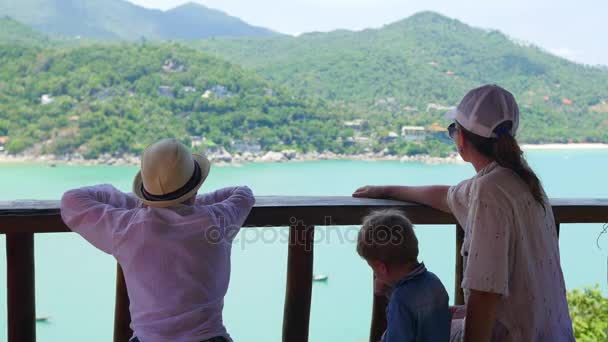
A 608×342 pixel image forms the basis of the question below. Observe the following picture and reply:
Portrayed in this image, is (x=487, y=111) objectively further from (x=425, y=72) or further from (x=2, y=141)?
(x=425, y=72)

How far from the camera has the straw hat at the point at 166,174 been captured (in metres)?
1.12

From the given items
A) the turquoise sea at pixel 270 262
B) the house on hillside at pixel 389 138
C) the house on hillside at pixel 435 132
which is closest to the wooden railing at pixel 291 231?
the turquoise sea at pixel 270 262

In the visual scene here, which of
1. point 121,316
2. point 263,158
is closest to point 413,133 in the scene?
point 263,158

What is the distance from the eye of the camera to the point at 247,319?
26297 mm

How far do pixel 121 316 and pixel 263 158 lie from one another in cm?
3487

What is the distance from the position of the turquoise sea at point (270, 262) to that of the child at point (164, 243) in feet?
59.7

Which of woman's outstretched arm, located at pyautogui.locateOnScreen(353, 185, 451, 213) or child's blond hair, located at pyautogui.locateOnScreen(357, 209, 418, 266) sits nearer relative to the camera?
child's blond hair, located at pyautogui.locateOnScreen(357, 209, 418, 266)

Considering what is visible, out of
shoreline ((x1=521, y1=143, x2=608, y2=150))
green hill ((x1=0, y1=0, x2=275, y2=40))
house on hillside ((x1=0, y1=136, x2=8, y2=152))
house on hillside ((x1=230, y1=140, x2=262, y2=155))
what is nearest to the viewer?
shoreline ((x1=521, y1=143, x2=608, y2=150))

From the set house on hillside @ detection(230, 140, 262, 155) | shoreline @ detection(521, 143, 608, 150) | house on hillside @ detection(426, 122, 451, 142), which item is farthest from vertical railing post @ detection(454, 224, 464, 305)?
house on hillside @ detection(230, 140, 262, 155)

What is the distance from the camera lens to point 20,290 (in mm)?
1289

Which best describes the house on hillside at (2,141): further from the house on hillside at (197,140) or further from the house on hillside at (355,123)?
the house on hillside at (355,123)

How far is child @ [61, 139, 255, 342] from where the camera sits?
1.12m

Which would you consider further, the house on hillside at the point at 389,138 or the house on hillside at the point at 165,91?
the house on hillside at the point at 165,91

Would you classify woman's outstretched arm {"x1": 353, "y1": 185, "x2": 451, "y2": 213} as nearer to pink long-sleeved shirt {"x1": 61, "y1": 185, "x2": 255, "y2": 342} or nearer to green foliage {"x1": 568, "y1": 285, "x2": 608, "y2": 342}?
pink long-sleeved shirt {"x1": 61, "y1": 185, "x2": 255, "y2": 342}
